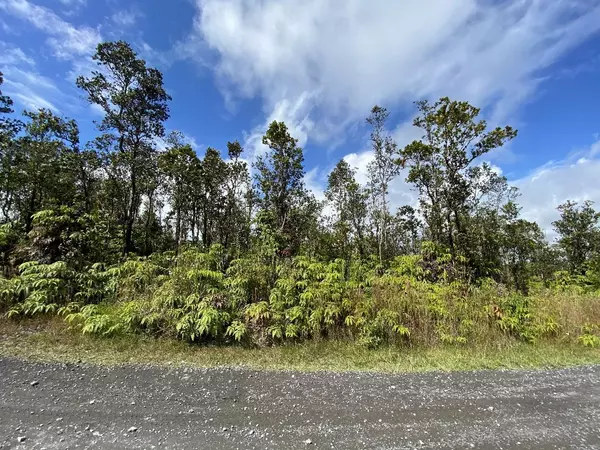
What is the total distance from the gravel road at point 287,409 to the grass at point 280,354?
34cm

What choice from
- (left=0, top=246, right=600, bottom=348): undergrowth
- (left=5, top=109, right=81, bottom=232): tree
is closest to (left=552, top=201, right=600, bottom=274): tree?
(left=0, top=246, right=600, bottom=348): undergrowth

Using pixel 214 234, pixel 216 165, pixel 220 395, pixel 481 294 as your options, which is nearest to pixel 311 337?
pixel 220 395

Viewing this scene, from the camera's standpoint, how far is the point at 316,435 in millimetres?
2662

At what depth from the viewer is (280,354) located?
4.87 m

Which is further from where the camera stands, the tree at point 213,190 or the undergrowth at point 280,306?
the tree at point 213,190

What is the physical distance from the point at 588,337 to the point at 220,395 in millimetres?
6506

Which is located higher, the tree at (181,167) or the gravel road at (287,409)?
the tree at (181,167)

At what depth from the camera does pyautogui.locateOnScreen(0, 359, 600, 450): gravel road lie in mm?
2566

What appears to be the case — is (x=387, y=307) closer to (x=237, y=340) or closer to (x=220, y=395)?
(x=237, y=340)

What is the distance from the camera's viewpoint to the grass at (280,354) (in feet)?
14.5

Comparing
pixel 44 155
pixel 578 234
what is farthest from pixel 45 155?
pixel 578 234

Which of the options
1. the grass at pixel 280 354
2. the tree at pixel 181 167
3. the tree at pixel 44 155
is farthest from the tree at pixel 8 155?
the grass at pixel 280 354

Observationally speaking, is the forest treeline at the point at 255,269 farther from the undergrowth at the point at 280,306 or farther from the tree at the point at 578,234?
the tree at the point at 578,234

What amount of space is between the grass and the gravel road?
13.5 inches
